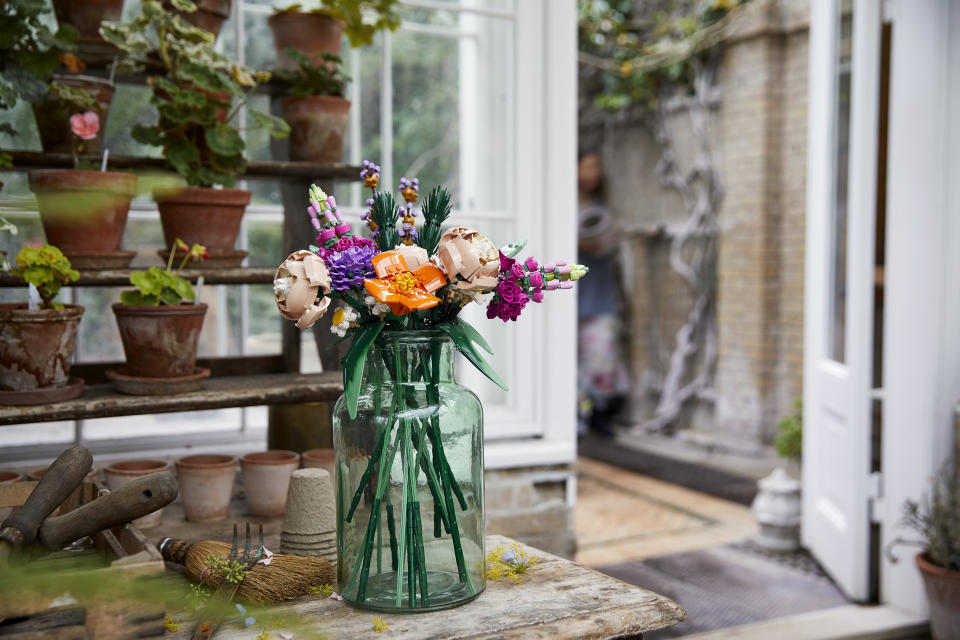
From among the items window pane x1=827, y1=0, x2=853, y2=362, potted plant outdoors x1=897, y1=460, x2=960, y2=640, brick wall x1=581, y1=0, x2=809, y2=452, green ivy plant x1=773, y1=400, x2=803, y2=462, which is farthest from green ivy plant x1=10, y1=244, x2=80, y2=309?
brick wall x1=581, y1=0, x2=809, y2=452

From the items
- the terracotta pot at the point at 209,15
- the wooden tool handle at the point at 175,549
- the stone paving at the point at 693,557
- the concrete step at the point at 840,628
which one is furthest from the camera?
the stone paving at the point at 693,557

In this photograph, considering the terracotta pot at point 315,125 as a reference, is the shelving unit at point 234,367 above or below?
below

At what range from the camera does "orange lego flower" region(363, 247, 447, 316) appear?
3.43 ft

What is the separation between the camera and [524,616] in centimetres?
112

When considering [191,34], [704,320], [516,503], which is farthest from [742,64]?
[191,34]

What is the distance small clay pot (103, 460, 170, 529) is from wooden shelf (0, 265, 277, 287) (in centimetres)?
34

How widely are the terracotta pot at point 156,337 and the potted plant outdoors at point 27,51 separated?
1.45 feet

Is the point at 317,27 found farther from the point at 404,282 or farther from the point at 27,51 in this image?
the point at 404,282

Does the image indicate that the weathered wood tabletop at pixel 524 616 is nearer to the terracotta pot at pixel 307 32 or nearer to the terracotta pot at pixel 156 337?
the terracotta pot at pixel 156 337

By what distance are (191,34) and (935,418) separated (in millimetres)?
2366

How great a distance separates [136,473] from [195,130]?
0.70 m

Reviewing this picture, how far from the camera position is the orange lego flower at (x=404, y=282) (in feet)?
3.43

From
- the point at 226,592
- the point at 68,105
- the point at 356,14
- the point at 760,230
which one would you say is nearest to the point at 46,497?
Answer: the point at 226,592

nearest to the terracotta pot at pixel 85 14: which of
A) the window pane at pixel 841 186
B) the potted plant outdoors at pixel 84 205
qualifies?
the potted plant outdoors at pixel 84 205
